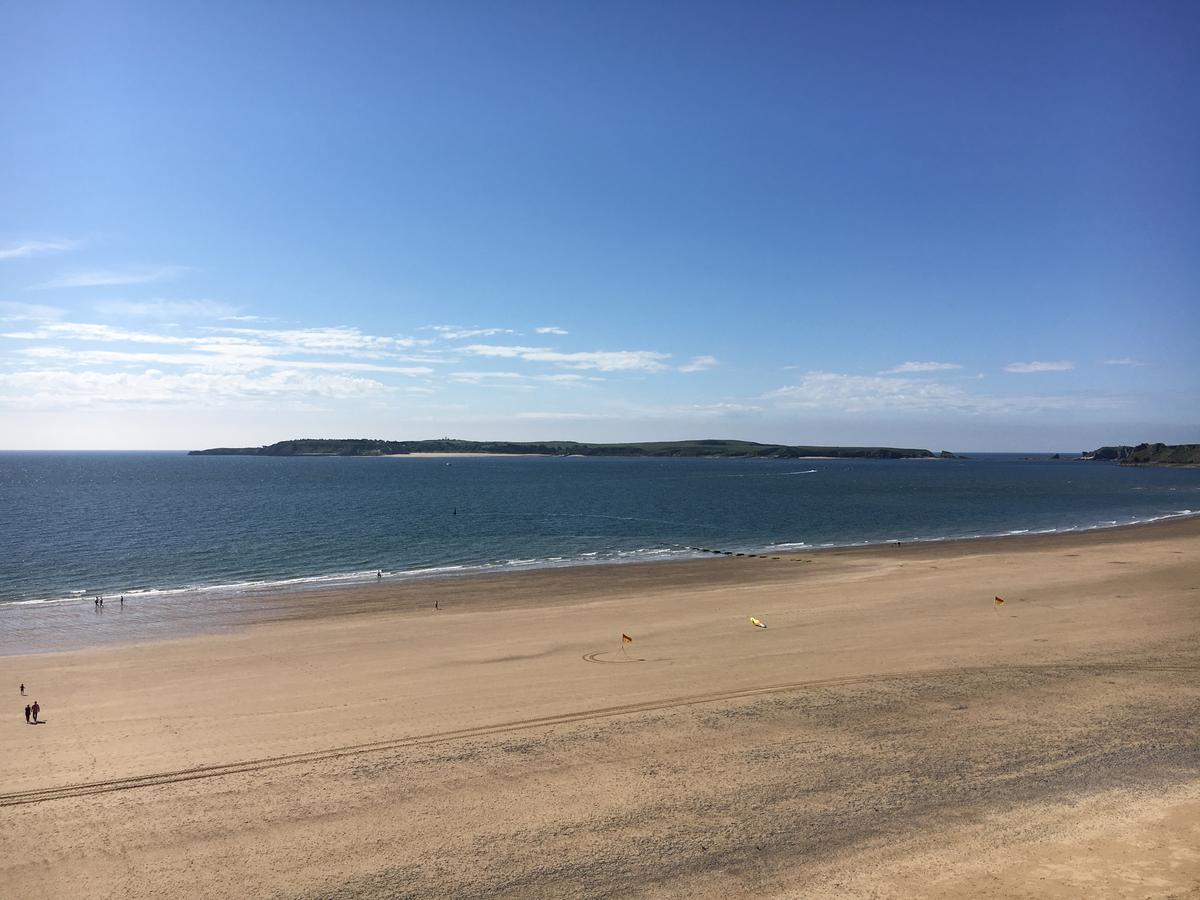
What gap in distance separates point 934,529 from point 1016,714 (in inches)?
2154

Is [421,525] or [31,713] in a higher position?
[421,525]

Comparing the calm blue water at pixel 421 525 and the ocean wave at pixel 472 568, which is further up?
the calm blue water at pixel 421 525

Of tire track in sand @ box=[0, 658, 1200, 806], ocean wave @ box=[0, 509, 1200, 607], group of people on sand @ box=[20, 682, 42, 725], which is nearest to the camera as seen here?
tire track in sand @ box=[0, 658, 1200, 806]

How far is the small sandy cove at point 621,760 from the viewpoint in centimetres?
1244

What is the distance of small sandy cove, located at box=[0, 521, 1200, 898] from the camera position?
12.4 m

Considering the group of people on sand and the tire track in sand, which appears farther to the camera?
the group of people on sand

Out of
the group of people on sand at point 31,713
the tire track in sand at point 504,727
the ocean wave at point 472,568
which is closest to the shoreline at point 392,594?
the ocean wave at point 472,568

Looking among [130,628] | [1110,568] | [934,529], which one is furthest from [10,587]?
[934,529]

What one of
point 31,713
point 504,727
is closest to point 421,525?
point 31,713

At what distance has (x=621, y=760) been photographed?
16.6 m

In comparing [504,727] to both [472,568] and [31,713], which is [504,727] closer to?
[31,713]

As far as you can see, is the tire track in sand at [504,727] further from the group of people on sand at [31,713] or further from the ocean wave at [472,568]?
the ocean wave at [472,568]

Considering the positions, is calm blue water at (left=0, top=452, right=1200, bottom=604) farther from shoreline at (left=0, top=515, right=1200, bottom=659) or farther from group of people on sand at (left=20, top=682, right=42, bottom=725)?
group of people on sand at (left=20, top=682, right=42, bottom=725)

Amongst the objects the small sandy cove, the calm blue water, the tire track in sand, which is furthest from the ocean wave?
the tire track in sand
